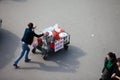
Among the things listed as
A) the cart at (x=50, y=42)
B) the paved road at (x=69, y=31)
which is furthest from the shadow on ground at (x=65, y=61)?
the cart at (x=50, y=42)

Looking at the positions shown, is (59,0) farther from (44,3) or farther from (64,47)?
(64,47)

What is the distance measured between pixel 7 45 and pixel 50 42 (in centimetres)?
190

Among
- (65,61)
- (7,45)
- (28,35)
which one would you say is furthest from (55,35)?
(7,45)

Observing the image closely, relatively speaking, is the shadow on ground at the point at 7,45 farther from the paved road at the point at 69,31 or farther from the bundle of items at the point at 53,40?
the bundle of items at the point at 53,40

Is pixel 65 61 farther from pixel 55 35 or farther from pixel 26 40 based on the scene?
pixel 26 40

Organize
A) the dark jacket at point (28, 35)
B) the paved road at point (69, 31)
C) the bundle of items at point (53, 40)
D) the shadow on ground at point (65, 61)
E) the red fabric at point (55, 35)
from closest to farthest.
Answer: the dark jacket at point (28, 35), the paved road at point (69, 31), the shadow on ground at point (65, 61), the bundle of items at point (53, 40), the red fabric at point (55, 35)

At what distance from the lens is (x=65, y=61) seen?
36.9 feet

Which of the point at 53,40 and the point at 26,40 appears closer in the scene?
the point at 26,40

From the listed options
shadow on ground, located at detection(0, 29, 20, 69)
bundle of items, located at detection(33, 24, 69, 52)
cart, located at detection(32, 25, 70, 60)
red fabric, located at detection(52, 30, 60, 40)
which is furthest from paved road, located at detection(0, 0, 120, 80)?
red fabric, located at detection(52, 30, 60, 40)

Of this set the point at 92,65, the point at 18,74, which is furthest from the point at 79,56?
the point at 18,74

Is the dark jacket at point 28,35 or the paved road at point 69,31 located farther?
the paved road at point 69,31

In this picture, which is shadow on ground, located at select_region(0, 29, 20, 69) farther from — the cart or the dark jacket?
the dark jacket

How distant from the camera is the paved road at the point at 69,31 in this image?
10.7m

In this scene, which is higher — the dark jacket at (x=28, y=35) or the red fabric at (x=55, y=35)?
the red fabric at (x=55, y=35)
